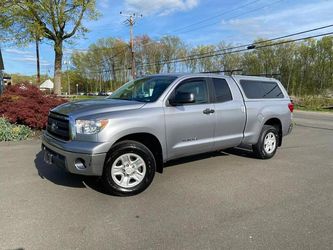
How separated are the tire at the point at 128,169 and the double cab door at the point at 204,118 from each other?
551mm

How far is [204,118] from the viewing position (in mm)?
5883

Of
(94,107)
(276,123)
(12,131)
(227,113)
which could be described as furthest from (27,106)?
(276,123)

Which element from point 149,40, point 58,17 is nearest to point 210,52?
point 149,40

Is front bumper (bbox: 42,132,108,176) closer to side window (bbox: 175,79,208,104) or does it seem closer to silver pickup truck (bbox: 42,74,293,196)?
silver pickup truck (bbox: 42,74,293,196)

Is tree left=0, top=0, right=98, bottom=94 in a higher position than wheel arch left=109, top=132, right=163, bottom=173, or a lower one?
higher

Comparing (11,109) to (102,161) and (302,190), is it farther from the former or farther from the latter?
(302,190)

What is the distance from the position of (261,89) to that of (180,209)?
4.08 m

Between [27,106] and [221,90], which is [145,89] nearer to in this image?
[221,90]

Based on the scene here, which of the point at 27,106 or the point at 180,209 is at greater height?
the point at 27,106

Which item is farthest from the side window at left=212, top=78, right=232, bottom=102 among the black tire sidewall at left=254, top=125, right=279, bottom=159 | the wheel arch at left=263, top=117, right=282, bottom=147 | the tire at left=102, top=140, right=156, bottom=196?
the tire at left=102, top=140, right=156, bottom=196

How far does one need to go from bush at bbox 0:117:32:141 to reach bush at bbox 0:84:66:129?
255 millimetres

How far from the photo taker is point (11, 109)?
10.2 metres

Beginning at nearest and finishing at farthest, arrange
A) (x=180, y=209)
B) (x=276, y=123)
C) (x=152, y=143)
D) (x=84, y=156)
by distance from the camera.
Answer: (x=180, y=209) < (x=84, y=156) < (x=152, y=143) < (x=276, y=123)

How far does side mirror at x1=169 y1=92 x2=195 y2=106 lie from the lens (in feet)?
17.6
